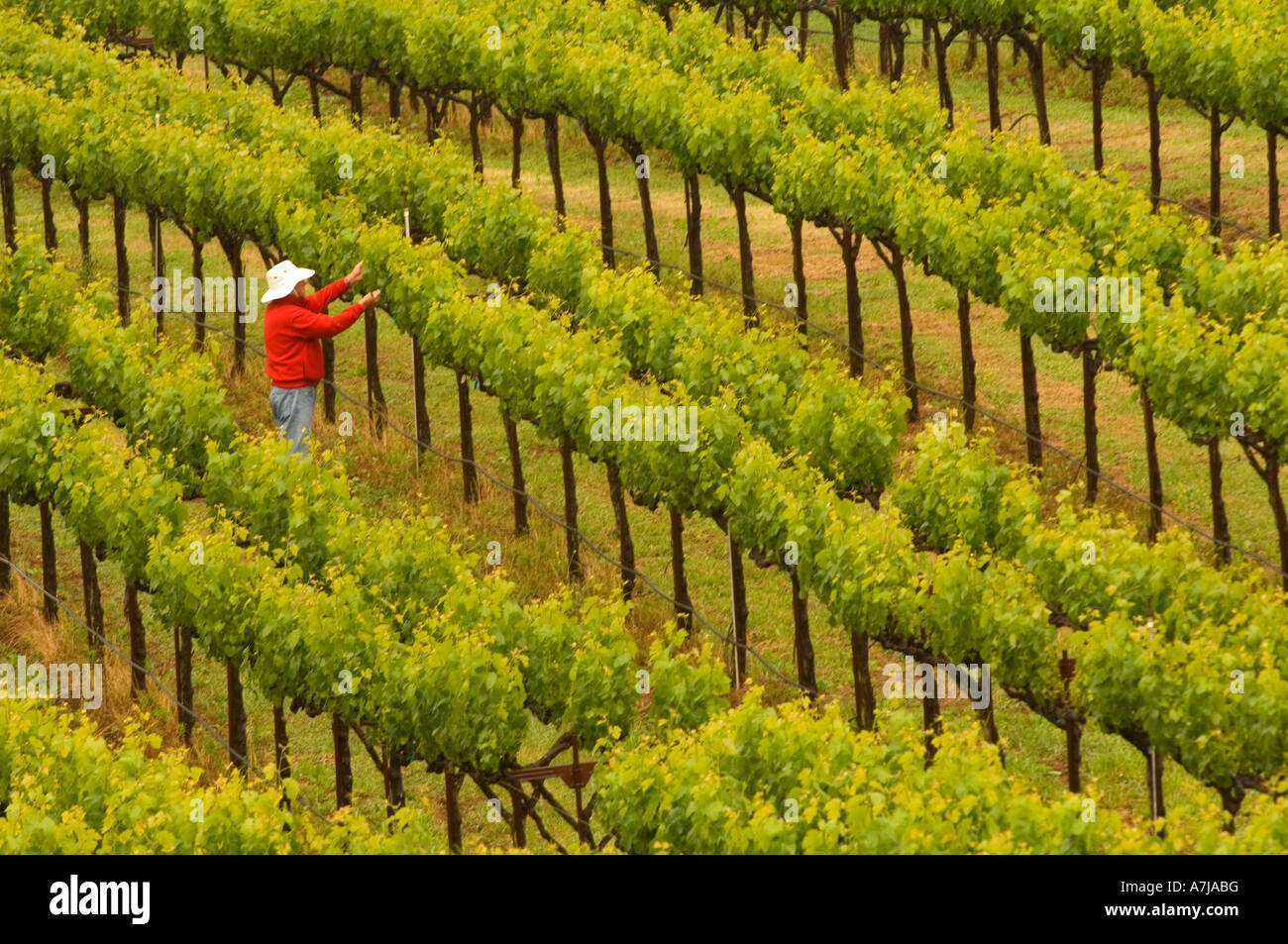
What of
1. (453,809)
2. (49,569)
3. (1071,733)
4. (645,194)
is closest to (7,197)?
(49,569)

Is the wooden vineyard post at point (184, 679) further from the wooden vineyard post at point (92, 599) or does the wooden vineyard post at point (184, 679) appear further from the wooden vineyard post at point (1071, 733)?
the wooden vineyard post at point (1071, 733)

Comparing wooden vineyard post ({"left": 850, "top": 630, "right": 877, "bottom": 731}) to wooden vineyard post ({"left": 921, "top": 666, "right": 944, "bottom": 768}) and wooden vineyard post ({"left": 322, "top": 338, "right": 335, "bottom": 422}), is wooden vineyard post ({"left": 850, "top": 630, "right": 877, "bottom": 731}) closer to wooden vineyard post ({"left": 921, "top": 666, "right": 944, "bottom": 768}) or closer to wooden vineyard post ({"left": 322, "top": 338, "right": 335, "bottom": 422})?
wooden vineyard post ({"left": 921, "top": 666, "right": 944, "bottom": 768})

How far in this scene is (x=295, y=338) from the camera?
20.0 m

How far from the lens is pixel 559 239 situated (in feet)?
69.7

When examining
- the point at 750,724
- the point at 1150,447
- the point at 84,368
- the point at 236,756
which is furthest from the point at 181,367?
the point at 1150,447

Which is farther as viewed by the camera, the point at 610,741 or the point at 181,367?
the point at 181,367

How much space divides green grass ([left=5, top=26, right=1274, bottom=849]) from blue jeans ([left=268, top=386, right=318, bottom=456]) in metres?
1.02

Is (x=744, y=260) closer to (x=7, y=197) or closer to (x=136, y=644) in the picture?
(x=136, y=644)

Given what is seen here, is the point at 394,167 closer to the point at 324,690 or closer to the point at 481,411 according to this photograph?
the point at 481,411

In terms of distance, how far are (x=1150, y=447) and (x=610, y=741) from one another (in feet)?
28.8
